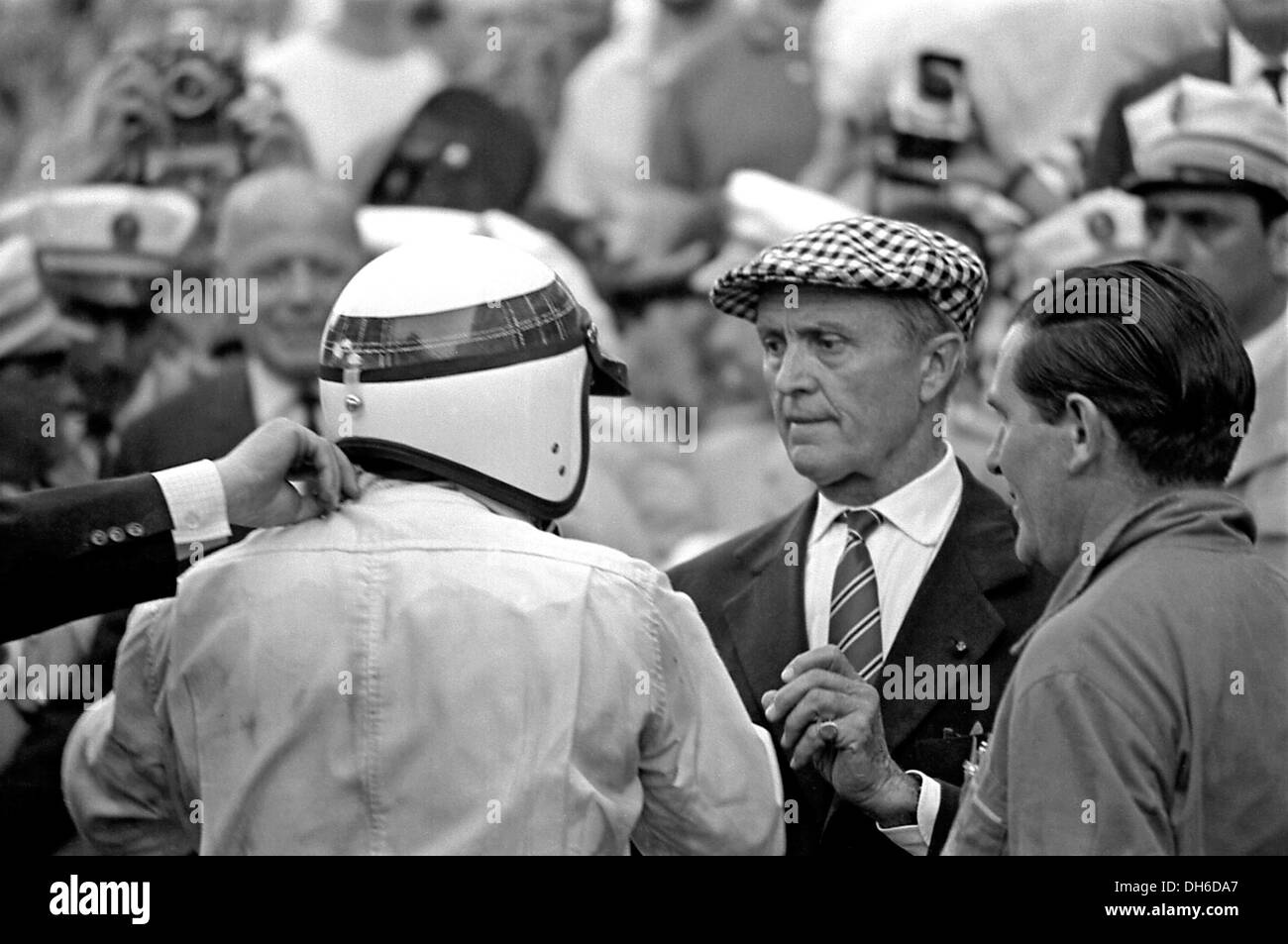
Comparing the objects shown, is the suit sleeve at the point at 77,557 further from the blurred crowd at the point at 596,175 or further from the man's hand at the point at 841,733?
the blurred crowd at the point at 596,175

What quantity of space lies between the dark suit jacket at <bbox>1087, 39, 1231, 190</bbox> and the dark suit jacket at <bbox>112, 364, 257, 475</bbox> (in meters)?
2.88

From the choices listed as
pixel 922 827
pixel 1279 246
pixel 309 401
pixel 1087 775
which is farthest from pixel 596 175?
pixel 1087 775

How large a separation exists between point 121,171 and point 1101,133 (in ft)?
11.6

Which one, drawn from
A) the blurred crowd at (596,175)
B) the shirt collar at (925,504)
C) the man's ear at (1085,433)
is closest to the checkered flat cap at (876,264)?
the shirt collar at (925,504)

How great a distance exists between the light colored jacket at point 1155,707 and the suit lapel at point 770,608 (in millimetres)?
923

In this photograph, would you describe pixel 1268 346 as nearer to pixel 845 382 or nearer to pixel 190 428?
pixel 845 382

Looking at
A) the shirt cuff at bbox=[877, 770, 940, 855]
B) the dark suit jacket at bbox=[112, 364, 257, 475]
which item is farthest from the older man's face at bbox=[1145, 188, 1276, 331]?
the shirt cuff at bbox=[877, 770, 940, 855]

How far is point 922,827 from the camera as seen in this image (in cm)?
307

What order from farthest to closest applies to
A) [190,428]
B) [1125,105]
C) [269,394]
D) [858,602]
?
[1125,105]
[269,394]
[190,428]
[858,602]

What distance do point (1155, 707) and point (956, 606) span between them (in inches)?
39.7

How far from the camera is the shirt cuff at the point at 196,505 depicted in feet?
8.90

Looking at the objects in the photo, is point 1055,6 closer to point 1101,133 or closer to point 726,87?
point 1101,133

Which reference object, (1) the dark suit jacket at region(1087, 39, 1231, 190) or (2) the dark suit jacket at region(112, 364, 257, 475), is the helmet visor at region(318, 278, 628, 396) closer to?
(2) the dark suit jacket at region(112, 364, 257, 475)
